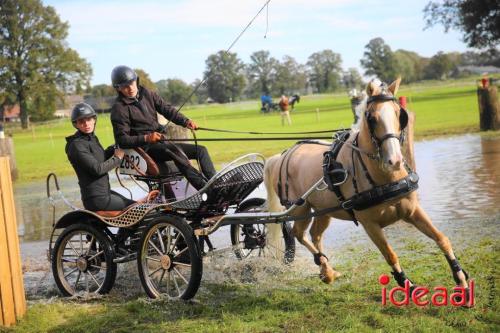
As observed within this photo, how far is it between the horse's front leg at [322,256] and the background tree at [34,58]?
73.0m

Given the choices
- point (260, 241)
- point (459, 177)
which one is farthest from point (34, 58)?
point (260, 241)

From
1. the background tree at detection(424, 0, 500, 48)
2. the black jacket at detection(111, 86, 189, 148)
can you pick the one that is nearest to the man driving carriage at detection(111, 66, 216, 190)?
the black jacket at detection(111, 86, 189, 148)

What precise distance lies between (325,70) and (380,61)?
A: 70.3 feet

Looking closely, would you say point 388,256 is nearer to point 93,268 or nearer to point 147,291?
point 147,291

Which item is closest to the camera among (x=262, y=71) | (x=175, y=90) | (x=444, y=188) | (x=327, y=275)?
(x=327, y=275)

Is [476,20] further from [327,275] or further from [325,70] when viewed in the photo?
[325,70]

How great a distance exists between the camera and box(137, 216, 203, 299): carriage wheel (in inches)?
250

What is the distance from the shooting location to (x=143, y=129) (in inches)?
291

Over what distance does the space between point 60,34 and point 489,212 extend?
7765 centimetres

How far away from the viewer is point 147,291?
668 centimetres

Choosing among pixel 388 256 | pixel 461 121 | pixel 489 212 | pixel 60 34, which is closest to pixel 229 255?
pixel 388 256

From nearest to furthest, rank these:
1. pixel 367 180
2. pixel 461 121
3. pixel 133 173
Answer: pixel 367 180
pixel 133 173
pixel 461 121

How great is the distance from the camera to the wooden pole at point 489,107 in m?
21.0

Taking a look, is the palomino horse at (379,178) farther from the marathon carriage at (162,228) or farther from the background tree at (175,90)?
the background tree at (175,90)
